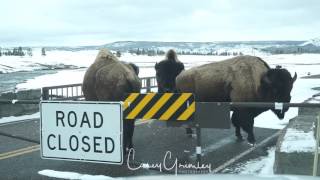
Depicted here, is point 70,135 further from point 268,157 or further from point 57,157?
point 268,157

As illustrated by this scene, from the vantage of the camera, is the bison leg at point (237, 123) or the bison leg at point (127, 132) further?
the bison leg at point (237, 123)

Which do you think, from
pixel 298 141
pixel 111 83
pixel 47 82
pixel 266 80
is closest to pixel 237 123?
pixel 266 80

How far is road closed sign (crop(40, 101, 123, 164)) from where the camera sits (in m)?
6.43

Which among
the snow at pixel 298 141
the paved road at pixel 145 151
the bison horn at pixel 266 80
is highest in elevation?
the bison horn at pixel 266 80

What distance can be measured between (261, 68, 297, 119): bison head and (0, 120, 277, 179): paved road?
97cm

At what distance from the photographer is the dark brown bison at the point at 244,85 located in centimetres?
1057

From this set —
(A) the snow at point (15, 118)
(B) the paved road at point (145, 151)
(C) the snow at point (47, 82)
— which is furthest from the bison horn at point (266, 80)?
(C) the snow at point (47, 82)

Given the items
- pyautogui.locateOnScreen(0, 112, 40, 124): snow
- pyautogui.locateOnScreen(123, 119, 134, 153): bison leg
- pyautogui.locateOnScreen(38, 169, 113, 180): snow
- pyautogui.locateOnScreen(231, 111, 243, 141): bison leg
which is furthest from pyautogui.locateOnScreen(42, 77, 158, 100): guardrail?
pyautogui.locateOnScreen(38, 169, 113, 180): snow

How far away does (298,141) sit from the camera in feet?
24.7

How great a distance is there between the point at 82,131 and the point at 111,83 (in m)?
3.38

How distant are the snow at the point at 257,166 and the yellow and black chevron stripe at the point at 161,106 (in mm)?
2075

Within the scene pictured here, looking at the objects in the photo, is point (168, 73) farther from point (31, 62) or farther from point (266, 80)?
point (31, 62)

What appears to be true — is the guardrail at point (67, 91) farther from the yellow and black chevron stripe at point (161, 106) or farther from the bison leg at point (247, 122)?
the yellow and black chevron stripe at point (161, 106)

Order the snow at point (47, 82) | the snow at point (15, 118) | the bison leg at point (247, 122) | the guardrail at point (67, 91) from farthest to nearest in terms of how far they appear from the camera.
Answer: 1. the snow at point (47, 82)
2. the guardrail at point (67, 91)
3. the snow at point (15, 118)
4. the bison leg at point (247, 122)
